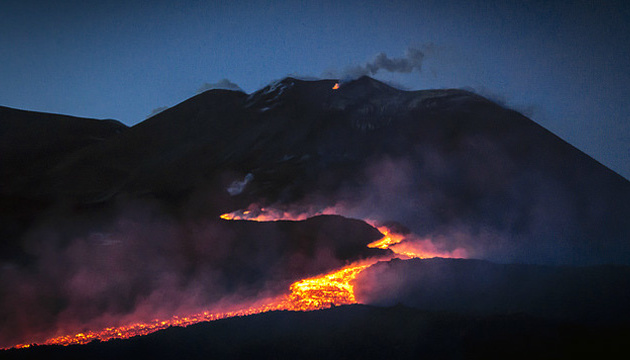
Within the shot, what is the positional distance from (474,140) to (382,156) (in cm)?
521

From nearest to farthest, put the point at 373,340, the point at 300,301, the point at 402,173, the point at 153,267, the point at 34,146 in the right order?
1. the point at 373,340
2. the point at 300,301
3. the point at 153,267
4. the point at 402,173
5. the point at 34,146

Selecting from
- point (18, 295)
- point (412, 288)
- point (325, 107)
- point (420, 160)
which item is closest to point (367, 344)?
point (412, 288)

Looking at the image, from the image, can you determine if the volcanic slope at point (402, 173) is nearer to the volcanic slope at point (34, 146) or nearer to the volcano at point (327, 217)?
the volcano at point (327, 217)

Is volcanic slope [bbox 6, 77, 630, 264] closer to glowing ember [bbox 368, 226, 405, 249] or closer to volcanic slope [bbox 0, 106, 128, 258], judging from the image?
glowing ember [bbox 368, 226, 405, 249]

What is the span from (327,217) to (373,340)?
10.5 m

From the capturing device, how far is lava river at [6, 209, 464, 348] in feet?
32.7

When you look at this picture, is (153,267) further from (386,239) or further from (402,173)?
(402,173)

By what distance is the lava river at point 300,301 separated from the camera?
997 cm

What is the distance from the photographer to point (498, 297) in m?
10.9

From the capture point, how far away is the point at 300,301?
451 inches

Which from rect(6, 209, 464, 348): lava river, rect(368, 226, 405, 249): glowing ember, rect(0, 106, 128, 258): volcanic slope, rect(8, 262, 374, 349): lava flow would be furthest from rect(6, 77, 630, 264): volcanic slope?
rect(8, 262, 374, 349): lava flow

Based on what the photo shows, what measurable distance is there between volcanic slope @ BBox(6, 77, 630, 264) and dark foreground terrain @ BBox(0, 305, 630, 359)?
25.7ft

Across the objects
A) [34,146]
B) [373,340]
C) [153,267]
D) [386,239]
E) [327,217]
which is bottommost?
[373,340]

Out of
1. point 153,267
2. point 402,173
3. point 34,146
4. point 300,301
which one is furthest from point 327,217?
point 34,146
